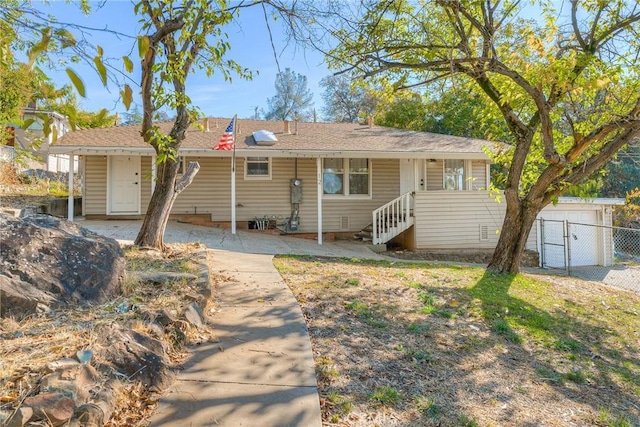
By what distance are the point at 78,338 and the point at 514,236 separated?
7778 mm

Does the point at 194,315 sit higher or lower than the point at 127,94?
lower

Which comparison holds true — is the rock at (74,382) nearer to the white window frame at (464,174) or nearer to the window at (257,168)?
the window at (257,168)

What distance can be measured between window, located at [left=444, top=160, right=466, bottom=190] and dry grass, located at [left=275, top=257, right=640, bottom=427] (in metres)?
7.43

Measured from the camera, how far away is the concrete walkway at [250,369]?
2.38m

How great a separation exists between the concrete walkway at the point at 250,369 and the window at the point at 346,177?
7.45 m

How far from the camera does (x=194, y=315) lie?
3.62 metres

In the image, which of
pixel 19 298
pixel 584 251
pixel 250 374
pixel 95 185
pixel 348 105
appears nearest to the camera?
pixel 250 374

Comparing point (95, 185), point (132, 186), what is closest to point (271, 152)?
point (132, 186)

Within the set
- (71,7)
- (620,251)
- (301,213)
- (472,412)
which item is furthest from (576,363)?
(620,251)

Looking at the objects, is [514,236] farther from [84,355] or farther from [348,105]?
[348,105]

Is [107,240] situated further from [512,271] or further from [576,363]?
[512,271]

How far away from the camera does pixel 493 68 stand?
6.81 metres

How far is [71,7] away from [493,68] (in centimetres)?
667

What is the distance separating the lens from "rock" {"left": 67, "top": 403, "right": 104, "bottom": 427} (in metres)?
1.92
